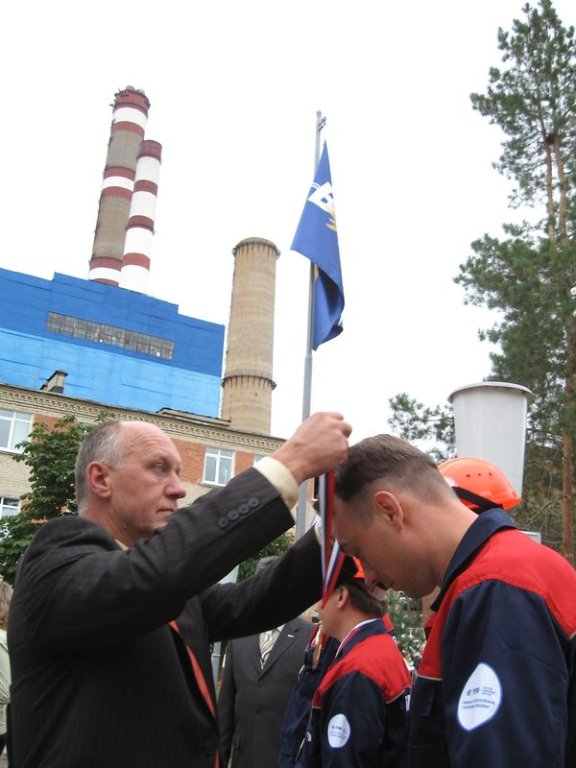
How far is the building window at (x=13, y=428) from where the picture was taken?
29297 mm

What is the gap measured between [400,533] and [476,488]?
3.98 ft

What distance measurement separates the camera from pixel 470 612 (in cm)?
159

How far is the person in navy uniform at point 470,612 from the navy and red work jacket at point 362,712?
1.13 m

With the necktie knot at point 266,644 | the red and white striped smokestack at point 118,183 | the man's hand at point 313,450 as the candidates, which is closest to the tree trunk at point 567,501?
the necktie knot at point 266,644

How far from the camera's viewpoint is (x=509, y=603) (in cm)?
→ 155

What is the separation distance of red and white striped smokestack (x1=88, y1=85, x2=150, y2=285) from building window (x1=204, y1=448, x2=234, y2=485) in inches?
A: 791

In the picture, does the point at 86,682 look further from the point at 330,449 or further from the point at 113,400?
the point at 113,400

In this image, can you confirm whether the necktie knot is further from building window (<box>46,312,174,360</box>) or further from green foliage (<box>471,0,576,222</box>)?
building window (<box>46,312,174,360</box>)

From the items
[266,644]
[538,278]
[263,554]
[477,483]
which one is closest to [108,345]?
[263,554]

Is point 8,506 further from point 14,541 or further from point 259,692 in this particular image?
point 259,692

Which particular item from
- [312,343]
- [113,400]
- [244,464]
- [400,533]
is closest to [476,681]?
[400,533]

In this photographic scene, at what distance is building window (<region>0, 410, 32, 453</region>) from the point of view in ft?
96.1

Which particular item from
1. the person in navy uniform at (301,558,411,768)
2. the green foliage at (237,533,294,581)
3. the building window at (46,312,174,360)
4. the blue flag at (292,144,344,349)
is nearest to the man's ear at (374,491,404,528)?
the person in navy uniform at (301,558,411,768)

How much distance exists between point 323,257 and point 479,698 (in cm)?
823
